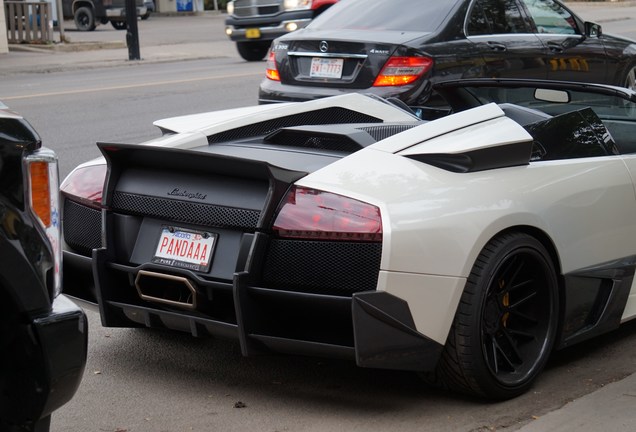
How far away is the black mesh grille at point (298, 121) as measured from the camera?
5277 millimetres

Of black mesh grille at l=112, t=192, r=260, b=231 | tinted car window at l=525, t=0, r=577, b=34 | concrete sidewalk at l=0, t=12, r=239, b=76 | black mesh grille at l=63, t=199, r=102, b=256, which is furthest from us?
concrete sidewalk at l=0, t=12, r=239, b=76

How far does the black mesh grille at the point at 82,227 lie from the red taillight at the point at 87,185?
3 cm

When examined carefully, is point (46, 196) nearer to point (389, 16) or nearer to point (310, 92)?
point (310, 92)

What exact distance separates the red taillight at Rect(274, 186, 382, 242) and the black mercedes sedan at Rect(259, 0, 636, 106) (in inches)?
197

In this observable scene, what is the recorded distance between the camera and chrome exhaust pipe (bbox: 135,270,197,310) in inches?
175

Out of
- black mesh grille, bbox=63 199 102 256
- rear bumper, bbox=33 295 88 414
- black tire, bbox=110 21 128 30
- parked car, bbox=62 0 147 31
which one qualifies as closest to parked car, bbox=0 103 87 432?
rear bumper, bbox=33 295 88 414

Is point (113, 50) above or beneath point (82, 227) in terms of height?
beneath

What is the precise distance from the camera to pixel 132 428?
4.28 m

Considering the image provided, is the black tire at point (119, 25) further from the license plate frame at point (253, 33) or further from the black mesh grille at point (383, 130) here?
the black mesh grille at point (383, 130)

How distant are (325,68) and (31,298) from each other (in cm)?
686

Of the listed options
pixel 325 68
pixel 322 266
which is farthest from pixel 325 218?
pixel 325 68

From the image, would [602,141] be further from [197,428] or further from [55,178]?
[55,178]

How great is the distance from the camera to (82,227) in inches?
191

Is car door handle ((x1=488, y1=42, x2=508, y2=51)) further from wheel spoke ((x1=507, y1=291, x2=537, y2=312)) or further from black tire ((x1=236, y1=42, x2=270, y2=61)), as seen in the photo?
black tire ((x1=236, y1=42, x2=270, y2=61))
